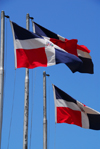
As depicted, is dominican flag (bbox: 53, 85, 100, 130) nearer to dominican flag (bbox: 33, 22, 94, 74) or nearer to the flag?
dominican flag (bbox: 33, 22, 94, 74)

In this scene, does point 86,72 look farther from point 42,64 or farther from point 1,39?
point 1,39

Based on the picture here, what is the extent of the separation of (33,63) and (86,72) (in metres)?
5.76

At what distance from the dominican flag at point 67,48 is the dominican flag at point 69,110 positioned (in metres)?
2.29

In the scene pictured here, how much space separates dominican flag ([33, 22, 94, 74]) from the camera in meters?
22.1

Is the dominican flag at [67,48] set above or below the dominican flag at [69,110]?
above

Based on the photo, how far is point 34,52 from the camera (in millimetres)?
19094

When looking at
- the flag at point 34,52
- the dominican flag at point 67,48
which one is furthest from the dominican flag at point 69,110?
the flag at point 34,52

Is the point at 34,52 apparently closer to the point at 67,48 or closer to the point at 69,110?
the point at 67,48

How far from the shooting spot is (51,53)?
1936cm

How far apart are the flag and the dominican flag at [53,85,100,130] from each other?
5.88m

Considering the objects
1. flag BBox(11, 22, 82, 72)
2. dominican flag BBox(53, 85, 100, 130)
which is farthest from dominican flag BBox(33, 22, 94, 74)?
flag BBox(11, 22, 82, 72)

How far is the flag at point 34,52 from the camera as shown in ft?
61.0

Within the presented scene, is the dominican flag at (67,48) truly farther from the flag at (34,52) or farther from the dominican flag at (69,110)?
the flag at (34,52)

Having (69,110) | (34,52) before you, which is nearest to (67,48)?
(34,52)
